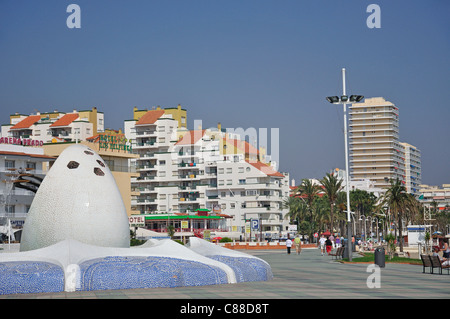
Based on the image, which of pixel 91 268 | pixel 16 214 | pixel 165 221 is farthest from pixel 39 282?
pixel 165 221

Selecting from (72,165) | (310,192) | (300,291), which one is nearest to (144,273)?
(300,291)

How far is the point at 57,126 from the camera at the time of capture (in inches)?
4786

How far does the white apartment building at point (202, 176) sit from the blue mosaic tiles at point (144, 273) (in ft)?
282

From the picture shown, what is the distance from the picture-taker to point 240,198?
11306 cm

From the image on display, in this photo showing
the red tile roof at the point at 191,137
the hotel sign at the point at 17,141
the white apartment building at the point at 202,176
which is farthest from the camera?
the red tile roof at the point at 191,137

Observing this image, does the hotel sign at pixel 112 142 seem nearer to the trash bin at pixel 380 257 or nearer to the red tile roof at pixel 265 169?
the red tile roof at pixel 265 169

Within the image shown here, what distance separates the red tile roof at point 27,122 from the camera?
126312 mm

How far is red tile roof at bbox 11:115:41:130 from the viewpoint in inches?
4973

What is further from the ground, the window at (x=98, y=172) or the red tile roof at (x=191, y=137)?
the red tile roof at (x=191, y=137)

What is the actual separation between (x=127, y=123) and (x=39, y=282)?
108 meters

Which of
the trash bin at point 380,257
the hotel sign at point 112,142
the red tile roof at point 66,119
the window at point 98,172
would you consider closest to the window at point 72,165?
the window at point 98,172

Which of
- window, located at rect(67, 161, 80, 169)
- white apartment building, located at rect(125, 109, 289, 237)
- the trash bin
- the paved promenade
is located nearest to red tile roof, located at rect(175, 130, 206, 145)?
white apartment building, located at rect(125, 109, 289, 237)
